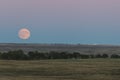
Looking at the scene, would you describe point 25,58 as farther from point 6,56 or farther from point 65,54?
point 65,54

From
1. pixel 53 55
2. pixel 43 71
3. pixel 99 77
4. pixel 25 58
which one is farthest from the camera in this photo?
pixel 53 55

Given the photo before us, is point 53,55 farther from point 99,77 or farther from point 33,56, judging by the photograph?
point 99,77

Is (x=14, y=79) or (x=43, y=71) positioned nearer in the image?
(x=14, y=79)

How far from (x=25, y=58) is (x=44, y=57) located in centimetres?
402

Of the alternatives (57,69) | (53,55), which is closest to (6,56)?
(53,55)

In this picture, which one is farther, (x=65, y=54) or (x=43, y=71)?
(x=65, y=54)

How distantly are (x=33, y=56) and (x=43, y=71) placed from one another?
99.6 ft

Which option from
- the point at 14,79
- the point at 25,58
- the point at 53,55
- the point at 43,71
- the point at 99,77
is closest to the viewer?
the point at 14,79

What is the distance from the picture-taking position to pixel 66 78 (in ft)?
106

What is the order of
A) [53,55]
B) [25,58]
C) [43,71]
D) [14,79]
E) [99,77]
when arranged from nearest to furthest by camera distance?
[14,79] → [99,77] → [43,71] → [25,58] → [53,55]

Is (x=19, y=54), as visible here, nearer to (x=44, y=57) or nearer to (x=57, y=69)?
(x=44, y=57)

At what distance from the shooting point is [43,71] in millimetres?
39062

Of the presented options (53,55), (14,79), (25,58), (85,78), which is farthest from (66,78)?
(53,55)

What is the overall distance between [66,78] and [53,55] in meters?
38.3
